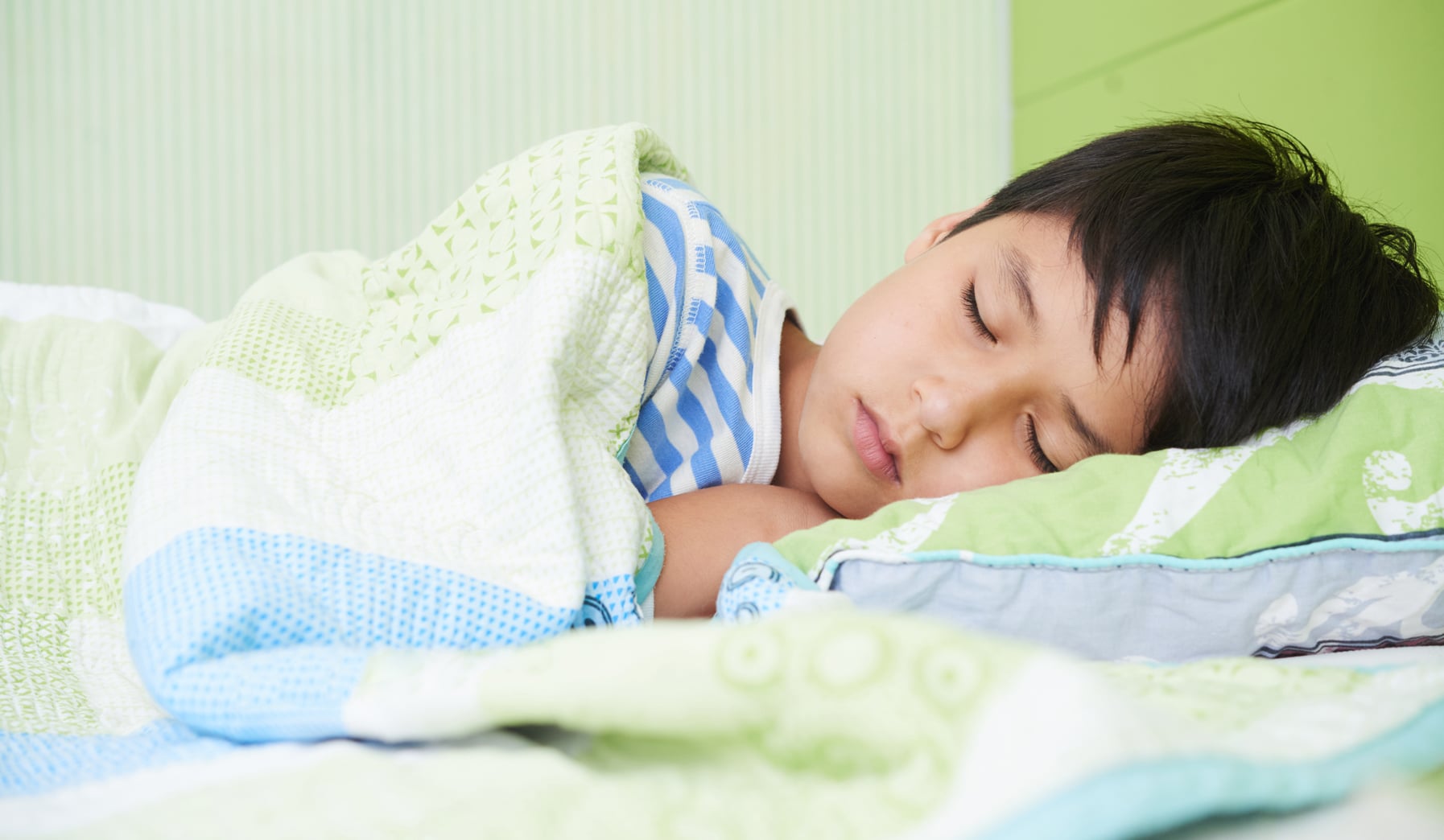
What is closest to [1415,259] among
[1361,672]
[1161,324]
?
[1161,324]

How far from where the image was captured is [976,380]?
787 millimetres

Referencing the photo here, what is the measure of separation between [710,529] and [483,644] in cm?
26

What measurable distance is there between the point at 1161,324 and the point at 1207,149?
234 mm

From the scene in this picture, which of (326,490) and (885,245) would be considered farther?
(885,245)

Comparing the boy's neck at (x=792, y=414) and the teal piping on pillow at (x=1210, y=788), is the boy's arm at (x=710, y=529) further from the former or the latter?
the teal piping on pillow at (x=1210, y=788)

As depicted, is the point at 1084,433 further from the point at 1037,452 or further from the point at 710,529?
the point at 710,529

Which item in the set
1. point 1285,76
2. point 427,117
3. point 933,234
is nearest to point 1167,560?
point 933,234

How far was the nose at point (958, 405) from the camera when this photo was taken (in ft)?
2.56

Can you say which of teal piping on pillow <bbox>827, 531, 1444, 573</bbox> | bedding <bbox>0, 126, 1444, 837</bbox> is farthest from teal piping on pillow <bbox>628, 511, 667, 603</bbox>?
teal piping on pillow <bbox>827, 531, 1444, 573</bbox>

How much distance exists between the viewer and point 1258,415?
766 mm

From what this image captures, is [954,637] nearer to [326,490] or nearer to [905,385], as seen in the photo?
[326,490]

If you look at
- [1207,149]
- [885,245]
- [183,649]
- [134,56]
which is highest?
[134,56]

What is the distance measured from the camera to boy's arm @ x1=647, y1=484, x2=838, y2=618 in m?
0.74

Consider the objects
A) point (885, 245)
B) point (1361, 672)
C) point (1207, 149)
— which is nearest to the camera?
point (1361, 672)
